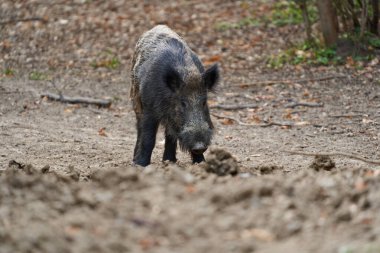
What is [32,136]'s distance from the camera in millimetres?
9367

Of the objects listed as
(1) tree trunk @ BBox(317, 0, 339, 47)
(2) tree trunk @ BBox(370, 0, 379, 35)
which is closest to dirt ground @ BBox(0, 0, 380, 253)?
(1) tree trunk @ BBox(317, 0, 339, 47)

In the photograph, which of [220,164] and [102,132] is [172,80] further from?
[102,132]

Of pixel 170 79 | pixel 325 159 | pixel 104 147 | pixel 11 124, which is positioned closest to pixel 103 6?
pixel 11 124

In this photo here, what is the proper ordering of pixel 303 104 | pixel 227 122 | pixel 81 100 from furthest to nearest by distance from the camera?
pixel 81 100 → pixel 303 104 → pixel 227 122

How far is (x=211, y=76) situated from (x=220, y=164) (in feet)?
7.64

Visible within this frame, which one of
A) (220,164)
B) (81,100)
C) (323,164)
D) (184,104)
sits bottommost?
(323,164)

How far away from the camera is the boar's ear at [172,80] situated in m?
7.55

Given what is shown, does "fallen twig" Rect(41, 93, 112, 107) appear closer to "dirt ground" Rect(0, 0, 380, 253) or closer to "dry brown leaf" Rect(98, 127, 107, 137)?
"dirt ground" Rect(0, 0, 380, 253)

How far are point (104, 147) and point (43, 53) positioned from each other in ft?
19.2

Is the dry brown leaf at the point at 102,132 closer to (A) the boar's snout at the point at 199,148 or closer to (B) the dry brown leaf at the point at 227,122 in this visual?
(B) the dry brown leaf at the point at 227,122

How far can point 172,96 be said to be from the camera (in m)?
7.68

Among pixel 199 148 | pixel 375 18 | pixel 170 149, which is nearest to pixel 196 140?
pixel 199 148

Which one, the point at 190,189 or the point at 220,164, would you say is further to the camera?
the point at 220,164

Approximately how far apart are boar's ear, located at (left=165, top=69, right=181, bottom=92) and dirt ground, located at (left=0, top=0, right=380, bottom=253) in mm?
973
